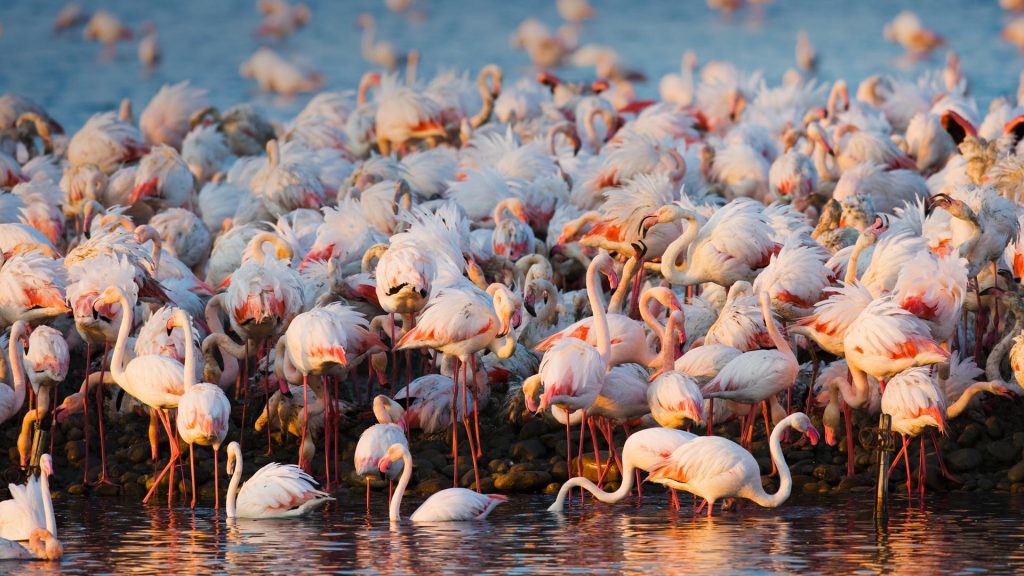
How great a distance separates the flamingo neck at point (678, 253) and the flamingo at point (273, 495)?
286 cm

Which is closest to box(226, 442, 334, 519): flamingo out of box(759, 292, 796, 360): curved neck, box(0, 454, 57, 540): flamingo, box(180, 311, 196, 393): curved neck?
box(180, 311, 196, 393): curved neck

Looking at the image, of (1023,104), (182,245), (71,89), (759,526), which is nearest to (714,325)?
(759,526)

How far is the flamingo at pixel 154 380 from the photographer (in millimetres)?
9625

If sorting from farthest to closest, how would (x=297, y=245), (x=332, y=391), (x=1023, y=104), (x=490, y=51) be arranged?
(x=490, y=51) < (x=1023, y=104) < (x=297, y=245) < (x=332, y=391)

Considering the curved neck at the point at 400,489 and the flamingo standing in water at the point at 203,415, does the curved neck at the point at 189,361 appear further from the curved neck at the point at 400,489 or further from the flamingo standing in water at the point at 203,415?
the curved neck at the point at 400,489

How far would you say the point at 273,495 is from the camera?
8.86 m

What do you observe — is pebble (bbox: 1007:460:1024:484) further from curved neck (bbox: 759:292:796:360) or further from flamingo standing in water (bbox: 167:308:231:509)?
flamingo standing in water (bbox: 167:308:231:509)

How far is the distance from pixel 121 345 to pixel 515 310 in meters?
2.24

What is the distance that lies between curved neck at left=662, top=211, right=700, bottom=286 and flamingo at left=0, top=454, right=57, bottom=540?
444 centimetres

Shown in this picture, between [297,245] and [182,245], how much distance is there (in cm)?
146

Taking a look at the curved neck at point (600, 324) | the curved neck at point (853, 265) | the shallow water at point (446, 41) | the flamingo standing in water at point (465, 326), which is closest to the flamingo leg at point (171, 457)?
the flamingo standing in water at point (465, 326)

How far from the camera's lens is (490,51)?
39344 millimetres

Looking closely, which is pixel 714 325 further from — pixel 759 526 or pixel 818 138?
pixel 818 138

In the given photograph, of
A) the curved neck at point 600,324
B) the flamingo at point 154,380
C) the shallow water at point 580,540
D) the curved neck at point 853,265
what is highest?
the curved neck at point 853,265
